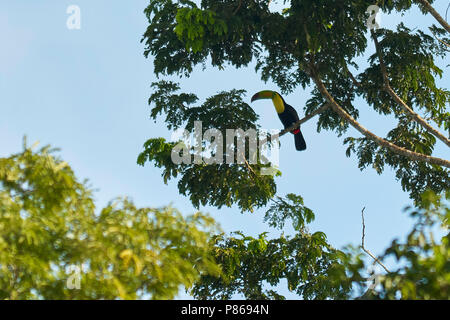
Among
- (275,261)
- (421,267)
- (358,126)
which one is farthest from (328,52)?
(421,267)

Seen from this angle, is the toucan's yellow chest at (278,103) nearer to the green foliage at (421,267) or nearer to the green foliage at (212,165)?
the green foliage at (212,165)

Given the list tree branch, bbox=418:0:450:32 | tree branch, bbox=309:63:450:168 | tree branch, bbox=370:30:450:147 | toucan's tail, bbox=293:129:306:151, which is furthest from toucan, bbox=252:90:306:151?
tree branch, bbox=418:0:450:32

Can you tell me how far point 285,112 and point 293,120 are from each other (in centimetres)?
30

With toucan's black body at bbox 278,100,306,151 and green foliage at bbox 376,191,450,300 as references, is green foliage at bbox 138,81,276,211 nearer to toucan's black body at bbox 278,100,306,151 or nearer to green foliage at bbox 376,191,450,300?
toucan's black body at bbox 278,100,306,151

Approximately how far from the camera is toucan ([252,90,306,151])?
13.5 metres

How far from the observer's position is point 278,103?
44.6 ft

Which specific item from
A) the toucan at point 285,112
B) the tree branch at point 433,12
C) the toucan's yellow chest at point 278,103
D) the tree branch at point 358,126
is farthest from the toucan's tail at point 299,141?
the tree branch at point 433,12

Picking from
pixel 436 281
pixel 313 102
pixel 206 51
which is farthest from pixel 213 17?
pixel 436 281

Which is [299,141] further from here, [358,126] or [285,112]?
[358,126]

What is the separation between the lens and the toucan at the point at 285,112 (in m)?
13.5

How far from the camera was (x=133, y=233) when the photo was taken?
5.43m

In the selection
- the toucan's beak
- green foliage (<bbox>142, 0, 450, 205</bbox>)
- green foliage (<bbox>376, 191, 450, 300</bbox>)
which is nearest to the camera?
green foliage (<bbox>376, 191, 450, 300</bbox>)

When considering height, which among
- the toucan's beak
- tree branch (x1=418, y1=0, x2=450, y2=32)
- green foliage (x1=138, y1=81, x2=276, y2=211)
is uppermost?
tree branch (x1=418, y1=0, x2=450, y2=32)

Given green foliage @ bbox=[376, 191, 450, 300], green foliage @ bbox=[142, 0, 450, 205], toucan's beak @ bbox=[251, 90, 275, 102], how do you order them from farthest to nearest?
toucan's beak @ bbox=[251, 90, 275, 102], green foliage @ bbox=[142, 0, 450, 205], green foliage @ bbox=[376, 191, 450, 300]
